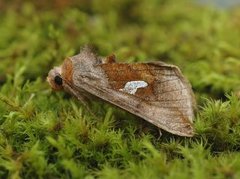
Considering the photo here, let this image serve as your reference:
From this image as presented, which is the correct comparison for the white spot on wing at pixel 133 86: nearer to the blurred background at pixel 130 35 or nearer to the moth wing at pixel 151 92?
the moth wing at pixel 151 92

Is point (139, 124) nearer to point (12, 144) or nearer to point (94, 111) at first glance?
point (94, 111)

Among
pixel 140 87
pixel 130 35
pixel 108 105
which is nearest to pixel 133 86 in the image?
pixel 140 87

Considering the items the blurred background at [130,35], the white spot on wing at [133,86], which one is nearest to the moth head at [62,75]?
the white spot on wing at [133,86]

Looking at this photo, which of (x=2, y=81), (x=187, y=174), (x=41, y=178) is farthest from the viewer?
(x=2, y=81)

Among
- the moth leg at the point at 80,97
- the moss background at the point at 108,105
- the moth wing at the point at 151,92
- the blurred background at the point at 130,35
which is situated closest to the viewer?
the moss background at the point at 108,105

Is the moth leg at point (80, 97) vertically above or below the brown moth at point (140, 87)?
below

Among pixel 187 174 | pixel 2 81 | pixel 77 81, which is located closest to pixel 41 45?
pixel 2 81

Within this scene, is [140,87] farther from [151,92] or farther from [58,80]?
[58,80]
